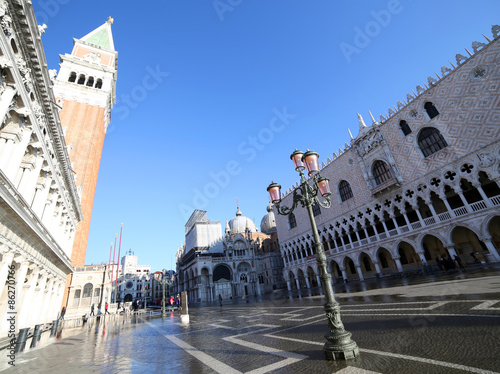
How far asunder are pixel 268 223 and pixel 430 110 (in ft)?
140

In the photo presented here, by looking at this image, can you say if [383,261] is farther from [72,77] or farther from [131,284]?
[131,284]

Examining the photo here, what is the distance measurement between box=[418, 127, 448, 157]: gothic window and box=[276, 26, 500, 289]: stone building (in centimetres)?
9

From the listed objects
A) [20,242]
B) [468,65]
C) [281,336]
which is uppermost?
[468,65]

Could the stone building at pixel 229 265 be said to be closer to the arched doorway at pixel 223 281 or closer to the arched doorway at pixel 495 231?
the arched doorway at pixel 223 281

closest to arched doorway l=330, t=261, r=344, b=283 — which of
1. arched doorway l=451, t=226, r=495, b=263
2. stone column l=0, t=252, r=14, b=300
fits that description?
arched doorway l=451, t=226, r=495, b=263

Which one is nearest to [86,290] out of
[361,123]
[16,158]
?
[16,158]

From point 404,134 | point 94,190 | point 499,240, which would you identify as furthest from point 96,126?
point 499,240

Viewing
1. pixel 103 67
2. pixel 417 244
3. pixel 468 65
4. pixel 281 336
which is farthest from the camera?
pixel 103 67

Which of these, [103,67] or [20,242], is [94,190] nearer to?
[103,67]

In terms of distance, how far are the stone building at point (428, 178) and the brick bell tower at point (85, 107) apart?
107 ft

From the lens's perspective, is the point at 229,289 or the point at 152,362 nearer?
the point at 152,362

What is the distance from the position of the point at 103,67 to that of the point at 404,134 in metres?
45.8

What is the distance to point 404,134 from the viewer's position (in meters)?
23.2

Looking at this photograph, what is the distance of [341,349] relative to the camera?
3.86 metres
